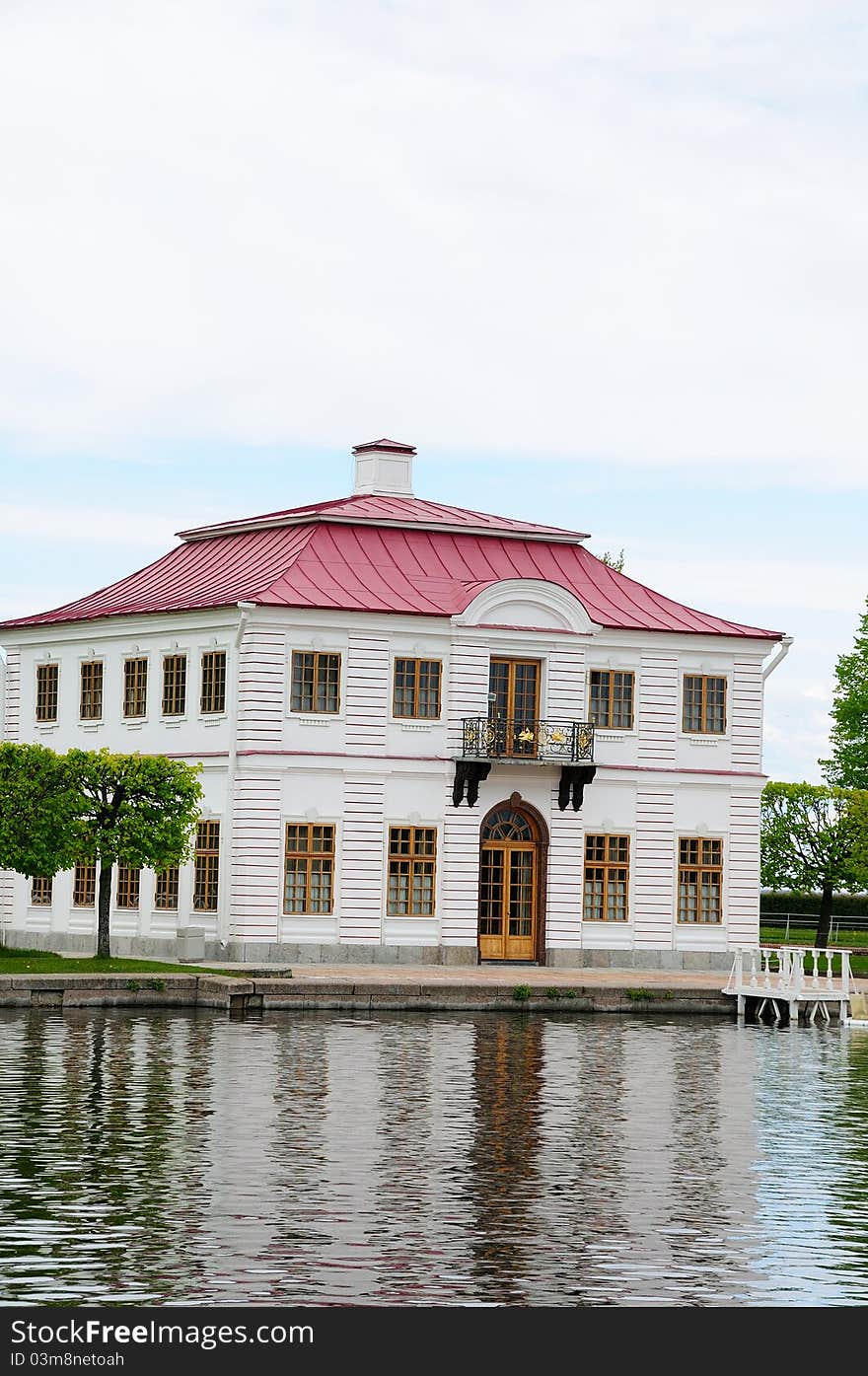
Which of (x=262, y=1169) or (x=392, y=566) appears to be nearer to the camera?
(x=262, y=1169)

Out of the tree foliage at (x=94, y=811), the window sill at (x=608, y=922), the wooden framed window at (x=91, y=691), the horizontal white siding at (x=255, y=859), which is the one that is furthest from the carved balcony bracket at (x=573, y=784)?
the wooden framed window at (x=91, y=691)

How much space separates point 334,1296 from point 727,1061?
1924 centimetres

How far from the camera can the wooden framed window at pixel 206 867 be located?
161ft

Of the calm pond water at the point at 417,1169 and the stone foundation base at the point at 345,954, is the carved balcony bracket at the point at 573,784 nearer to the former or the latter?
the stone foundation base at the point at 345,954

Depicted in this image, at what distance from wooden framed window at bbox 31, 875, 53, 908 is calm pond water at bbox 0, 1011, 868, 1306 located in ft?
53.9

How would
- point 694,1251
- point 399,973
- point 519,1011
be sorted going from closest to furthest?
point 694,1251, point 519,1011, point 399,973

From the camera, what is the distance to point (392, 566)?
2029 inches

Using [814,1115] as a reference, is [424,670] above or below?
above

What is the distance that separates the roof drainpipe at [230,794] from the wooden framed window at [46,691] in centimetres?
694

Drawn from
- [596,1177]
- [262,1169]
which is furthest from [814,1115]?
[262,1169]

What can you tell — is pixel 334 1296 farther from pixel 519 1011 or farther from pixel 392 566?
pixel 392 566

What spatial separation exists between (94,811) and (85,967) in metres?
4.60

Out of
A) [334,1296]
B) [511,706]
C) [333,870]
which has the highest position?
[511,706]

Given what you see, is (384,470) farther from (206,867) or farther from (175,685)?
(206,867)
